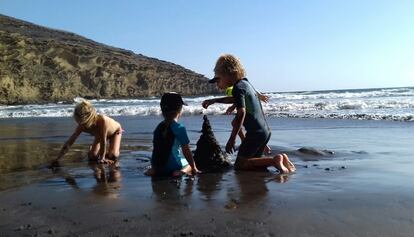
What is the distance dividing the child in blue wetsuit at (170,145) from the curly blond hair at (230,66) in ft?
2.27

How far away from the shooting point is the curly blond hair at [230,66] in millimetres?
5656

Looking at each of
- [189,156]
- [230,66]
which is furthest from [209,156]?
[230,66]

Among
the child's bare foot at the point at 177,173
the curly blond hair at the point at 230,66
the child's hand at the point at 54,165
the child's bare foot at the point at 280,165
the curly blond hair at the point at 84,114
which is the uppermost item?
the curly blond hair at the point at 230,66

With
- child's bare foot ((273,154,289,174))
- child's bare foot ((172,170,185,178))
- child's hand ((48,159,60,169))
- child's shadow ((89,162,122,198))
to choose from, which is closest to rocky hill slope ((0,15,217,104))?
child's hand ((48,159,60,169))

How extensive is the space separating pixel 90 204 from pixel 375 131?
8446 millimetres

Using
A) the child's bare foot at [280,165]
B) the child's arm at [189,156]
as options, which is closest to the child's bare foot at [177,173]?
the child's arm at [189,156]

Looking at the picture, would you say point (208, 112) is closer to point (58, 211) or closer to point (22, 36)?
point (58, 211)

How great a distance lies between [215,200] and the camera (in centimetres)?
388

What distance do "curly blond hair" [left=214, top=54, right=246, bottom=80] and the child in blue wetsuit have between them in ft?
2.27

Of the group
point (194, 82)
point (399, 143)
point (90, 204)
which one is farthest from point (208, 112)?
point (194, 82)

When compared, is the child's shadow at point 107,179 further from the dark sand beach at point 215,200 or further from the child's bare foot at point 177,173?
the child's bare foot at point 177,173

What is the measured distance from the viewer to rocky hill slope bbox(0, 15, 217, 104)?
119ft

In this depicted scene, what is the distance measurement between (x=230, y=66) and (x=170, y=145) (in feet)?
3.98

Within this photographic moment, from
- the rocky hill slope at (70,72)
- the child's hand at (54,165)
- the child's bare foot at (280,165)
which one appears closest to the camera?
the child's bare foot at (280,165)
